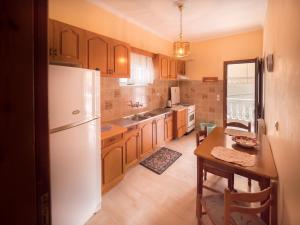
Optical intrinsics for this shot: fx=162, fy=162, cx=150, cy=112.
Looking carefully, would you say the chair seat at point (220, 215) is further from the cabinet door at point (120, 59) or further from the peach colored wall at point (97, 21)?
the peach colored wall at point (97, 21)

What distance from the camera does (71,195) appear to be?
1.43m

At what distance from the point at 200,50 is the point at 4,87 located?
471 cm

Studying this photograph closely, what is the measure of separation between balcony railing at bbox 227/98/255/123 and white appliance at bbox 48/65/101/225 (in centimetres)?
380

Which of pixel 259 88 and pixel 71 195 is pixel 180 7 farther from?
pixel 71 195

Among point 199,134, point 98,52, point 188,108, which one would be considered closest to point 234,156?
point 199,134

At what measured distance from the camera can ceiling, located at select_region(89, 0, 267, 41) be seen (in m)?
2.46

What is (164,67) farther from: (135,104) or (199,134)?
(199,134)

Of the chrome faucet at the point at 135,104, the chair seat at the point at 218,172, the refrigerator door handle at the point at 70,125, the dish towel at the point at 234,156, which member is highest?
the chrome faucet at the point at 135,104

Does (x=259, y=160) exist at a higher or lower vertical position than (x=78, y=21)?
lower

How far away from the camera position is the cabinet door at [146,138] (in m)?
2.90

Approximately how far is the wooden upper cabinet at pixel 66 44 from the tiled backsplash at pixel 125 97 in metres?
0.71

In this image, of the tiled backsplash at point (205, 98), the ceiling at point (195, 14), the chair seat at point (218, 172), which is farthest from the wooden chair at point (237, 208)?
the tiled backsplash at point (205, 98)

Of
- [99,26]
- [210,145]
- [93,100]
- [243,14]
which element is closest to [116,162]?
[93,100]

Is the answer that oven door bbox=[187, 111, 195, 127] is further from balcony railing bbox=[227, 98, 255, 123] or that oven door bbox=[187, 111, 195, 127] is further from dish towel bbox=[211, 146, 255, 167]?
dish towel bbox=[211, 146, 255, 167]
